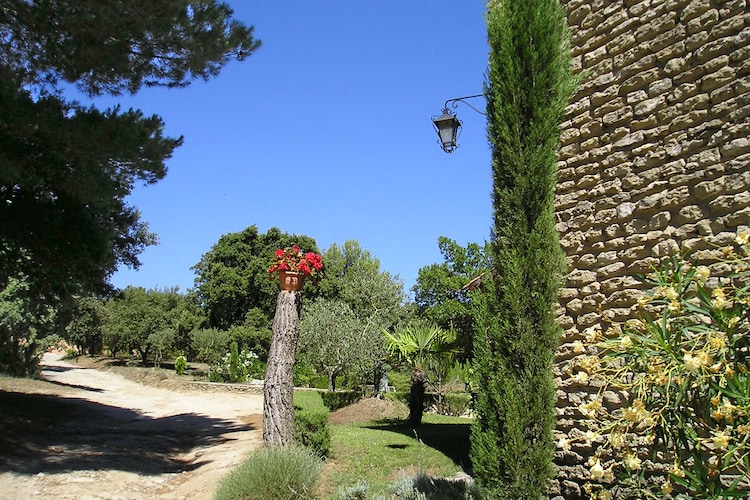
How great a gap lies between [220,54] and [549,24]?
5.23m

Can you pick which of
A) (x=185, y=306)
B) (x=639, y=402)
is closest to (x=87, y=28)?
(x=639, y=402)

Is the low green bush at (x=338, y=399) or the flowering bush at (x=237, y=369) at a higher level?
the flowering bush at (x=237, y=369)

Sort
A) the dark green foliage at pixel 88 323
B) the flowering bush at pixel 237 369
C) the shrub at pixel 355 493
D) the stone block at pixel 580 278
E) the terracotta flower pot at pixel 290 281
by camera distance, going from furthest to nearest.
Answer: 1. the dark green foliage at pixel 88 323
2. the flowering bush at pixel 237 369
3. the terracotta flower pot at pixel 290 281
4. the shrub at pixel 355 493
5. the stone block at pixel 580 278

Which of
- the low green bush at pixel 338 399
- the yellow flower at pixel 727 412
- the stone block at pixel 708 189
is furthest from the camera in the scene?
the low green bush at pixel 338 399

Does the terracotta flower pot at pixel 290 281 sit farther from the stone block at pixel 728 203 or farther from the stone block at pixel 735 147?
the stone block at pixel 735 147

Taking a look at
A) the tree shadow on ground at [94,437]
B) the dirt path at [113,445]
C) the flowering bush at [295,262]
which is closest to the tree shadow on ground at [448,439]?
the dirt path at [113,445]

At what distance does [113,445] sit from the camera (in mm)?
8672

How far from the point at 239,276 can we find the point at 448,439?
2624cm

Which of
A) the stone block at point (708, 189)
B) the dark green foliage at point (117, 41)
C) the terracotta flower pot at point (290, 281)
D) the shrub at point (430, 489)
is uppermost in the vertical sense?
the dark green foliage at point (117, 41)

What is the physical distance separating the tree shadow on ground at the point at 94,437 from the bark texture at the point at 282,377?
70.0 inches

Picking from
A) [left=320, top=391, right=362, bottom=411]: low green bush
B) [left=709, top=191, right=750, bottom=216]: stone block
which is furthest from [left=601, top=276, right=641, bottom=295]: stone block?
[left=320, top=391, right=362, bottom=411]: low green bush

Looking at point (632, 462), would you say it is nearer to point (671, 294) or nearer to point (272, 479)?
point (671, 294)

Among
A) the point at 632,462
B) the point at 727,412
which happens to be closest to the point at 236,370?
the point at 632,462

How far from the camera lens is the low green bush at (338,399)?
15781 millimetres
